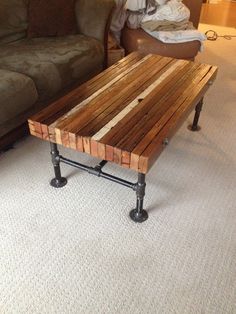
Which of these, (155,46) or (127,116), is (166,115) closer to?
(127,116)

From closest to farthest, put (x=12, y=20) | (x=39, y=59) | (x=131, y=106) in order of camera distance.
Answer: (x=131, y=106), (x=39, y=59), (x=12, y=20)

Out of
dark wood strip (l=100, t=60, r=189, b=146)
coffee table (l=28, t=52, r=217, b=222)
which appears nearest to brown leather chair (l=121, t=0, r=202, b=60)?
coffee table (l=28, t=52, r=217, b=222)

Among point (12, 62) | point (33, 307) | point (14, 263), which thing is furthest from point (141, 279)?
point (12, 62)

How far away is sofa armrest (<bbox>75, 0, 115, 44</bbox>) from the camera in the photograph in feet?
7.07

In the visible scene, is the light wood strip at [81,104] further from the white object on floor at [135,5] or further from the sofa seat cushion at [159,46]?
the white object on floor at [135,5]

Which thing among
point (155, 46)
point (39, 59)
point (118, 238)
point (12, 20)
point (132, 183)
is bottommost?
point (118, 238)

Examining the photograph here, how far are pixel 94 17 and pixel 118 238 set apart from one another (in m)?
1.73

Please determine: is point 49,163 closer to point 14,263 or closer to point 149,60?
point 14,263

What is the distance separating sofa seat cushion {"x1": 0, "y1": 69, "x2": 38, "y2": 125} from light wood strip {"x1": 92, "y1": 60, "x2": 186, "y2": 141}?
632 millimetres

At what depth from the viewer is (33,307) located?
3.37 feet

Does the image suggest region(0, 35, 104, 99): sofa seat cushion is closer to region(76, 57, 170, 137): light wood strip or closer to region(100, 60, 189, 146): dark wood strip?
region(76, 57, 170, 137): light wood strip

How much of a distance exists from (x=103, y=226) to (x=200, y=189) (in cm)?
57

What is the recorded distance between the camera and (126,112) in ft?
4.25

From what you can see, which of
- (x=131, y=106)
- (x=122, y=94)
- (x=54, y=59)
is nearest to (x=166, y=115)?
(x=131, y=106)
